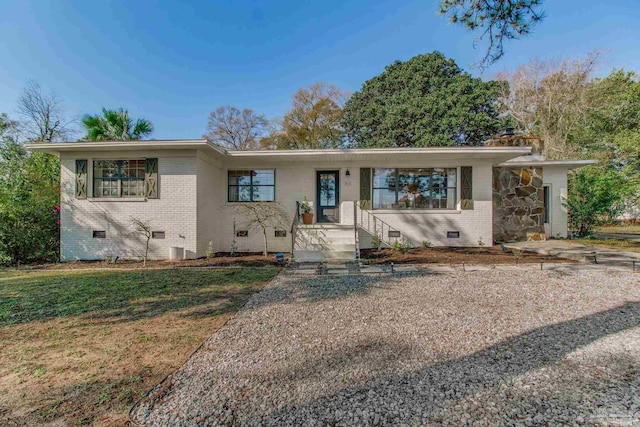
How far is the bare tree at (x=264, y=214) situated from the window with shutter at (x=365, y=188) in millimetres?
2401

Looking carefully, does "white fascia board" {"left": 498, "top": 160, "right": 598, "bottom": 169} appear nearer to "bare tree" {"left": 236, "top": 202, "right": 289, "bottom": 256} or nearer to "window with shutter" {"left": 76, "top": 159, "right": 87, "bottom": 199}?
"bare tree" {"left": 236, "top": 202, "right": 289, "bottom": 256}

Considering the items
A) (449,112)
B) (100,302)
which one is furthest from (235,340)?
(449,112)

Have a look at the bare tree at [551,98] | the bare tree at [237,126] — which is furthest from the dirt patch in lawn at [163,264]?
the bare tree at [551,98]

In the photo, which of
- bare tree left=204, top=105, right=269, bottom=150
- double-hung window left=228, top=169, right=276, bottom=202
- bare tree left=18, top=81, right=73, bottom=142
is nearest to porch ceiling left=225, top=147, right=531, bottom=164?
double-hung window left=228, top=169, right=276, bottom=202

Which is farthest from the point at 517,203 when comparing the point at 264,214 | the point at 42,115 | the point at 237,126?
the point at 42,115

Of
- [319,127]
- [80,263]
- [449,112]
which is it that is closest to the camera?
[80,263]

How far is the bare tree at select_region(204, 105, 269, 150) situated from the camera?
2395 centimetres

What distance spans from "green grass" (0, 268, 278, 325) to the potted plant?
2.70 m

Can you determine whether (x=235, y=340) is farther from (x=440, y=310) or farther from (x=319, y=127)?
(x=319, y=127)

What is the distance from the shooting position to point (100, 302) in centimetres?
418

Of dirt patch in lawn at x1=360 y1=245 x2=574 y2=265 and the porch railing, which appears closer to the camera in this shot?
dirt patch in lawn at x1=360 y1=245 x2=574 y2=265

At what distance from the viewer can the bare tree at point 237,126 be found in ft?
78.6

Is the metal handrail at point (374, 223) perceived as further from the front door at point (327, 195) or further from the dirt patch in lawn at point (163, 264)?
the dirt patch in lawn at point (163, 264)

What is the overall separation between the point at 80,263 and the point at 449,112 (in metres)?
19.5
